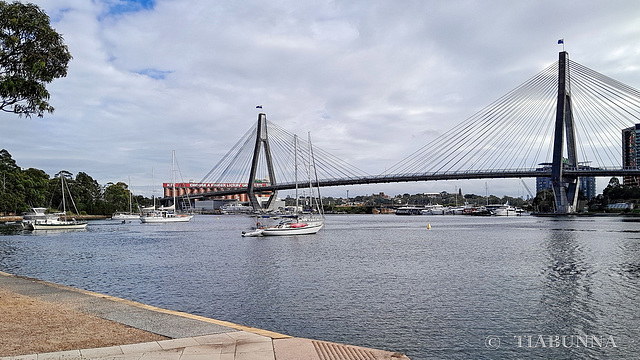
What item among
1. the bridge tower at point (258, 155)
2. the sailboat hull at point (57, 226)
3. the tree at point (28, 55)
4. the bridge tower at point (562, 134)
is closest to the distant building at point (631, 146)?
the bridge tower at point (562, 134)

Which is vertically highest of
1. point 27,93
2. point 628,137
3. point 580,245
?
point 628,137

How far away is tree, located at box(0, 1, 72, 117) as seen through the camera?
12.6 m

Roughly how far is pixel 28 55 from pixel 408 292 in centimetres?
1333

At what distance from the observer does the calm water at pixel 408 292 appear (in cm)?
1081

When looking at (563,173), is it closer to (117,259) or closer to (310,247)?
(310,247)

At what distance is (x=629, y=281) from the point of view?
18.0 meters

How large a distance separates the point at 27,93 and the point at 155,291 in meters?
7.51

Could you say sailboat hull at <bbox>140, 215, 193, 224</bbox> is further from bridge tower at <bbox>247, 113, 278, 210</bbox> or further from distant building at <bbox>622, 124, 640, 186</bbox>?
distant building at <bbox>622, 124, 640, 186</bbox>

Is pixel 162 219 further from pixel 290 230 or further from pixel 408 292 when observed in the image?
pixel 408 292

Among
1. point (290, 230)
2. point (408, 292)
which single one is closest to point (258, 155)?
point (290, 230)

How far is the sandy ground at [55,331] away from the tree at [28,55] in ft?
19.5

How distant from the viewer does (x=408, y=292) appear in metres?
16.2

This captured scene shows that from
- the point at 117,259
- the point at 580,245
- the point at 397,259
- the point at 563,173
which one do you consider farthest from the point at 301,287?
the point at 563,173

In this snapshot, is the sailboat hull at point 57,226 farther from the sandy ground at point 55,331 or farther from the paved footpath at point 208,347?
the paved footpath at point 208,347
